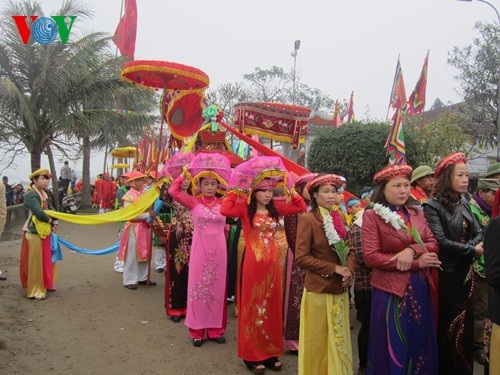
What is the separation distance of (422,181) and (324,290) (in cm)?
227

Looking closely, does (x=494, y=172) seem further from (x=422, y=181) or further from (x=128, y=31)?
(x=128, y=31)

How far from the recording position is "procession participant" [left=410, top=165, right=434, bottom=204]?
489 centimetres

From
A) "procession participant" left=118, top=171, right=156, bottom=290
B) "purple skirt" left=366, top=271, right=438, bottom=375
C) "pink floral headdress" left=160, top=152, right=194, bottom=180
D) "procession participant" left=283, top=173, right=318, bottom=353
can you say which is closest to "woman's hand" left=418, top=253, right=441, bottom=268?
"purple skirt" left=366, top=271, right=438, bottom=375

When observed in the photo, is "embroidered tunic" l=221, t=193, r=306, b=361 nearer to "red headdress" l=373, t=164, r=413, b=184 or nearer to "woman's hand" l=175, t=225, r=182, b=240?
"red headdress" l=373, t=164, r=413, b=184

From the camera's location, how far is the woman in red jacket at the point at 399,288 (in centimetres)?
313

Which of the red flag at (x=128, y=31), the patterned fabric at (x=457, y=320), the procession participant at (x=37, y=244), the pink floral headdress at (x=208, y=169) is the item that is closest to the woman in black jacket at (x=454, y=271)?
the patterned fabric at (x=457, y=320)

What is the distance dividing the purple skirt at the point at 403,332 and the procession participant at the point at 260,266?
40.9 inches

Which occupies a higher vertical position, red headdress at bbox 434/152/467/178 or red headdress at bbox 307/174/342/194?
red headdress at bbox 434/152/467/178

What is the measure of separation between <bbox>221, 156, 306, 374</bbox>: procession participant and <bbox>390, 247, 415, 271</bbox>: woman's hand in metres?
1.23

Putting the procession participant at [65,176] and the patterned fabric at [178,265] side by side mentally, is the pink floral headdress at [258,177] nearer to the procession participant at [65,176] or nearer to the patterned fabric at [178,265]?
the patterned fabric at [178,265]

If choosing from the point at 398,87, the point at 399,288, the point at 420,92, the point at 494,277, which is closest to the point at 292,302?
the point at 399,288

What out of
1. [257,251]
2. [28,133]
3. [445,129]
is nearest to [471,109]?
[445,129]

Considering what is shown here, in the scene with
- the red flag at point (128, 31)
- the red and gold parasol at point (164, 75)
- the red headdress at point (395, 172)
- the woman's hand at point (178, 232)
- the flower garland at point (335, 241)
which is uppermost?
the red flag at point (128, 31)

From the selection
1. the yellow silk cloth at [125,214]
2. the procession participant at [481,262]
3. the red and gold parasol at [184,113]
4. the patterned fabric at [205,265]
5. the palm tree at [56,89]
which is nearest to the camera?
the procession participant at [481,262]
